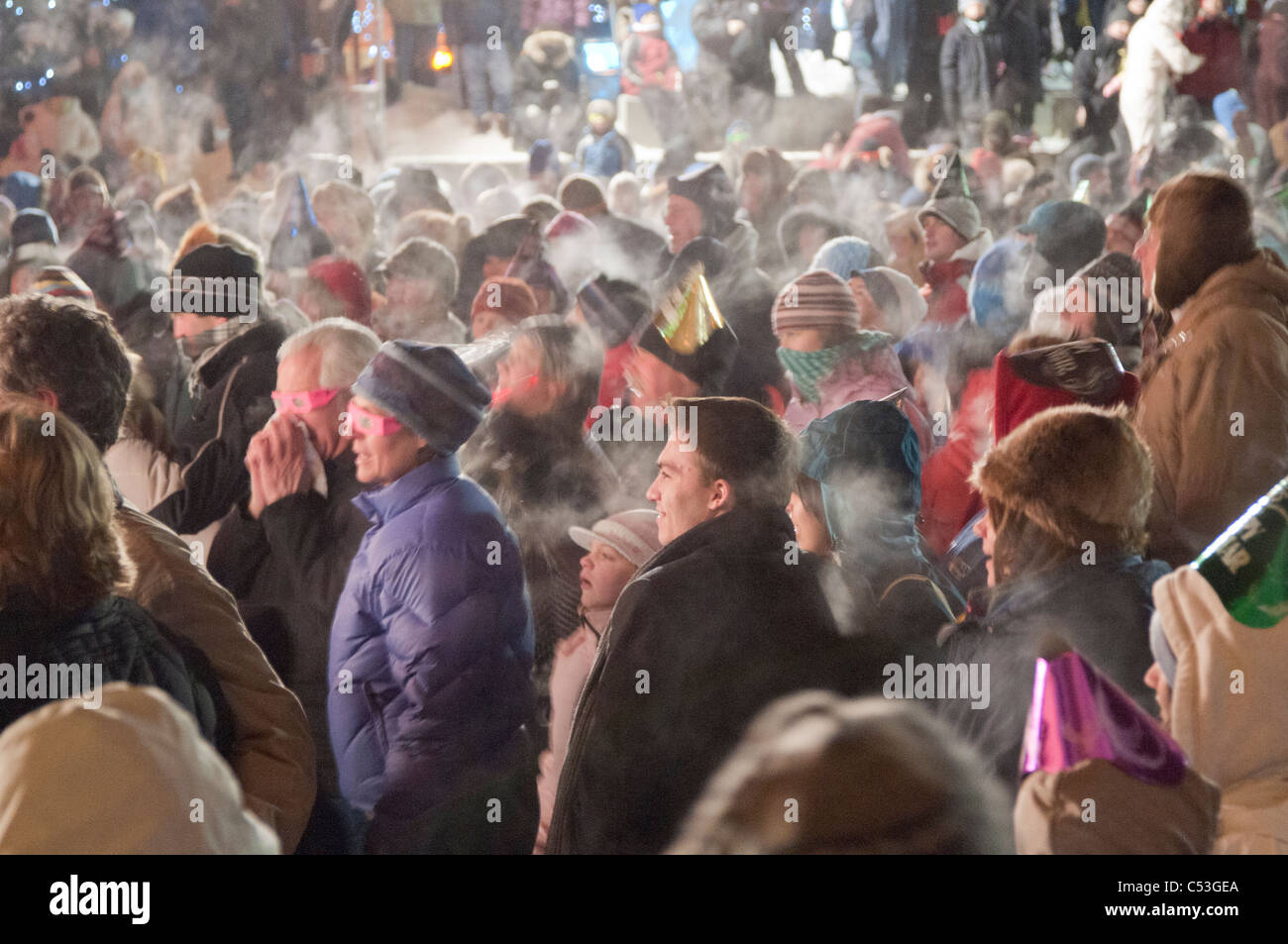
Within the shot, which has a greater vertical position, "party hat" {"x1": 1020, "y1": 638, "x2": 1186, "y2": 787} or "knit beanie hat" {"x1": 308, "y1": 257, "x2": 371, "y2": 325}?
"knit beanie hat" {"x1": 308, "y1": 257, "x2": 371, "y2": 325}

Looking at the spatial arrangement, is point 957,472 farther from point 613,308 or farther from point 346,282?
point 346,282

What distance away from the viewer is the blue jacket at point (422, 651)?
2.98 metres

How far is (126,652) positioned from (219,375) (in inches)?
38.5

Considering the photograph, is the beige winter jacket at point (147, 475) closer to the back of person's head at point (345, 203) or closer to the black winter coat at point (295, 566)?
the black winter coat at point (295, 566)

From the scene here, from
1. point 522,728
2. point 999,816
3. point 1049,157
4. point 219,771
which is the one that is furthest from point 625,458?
point 1049,157

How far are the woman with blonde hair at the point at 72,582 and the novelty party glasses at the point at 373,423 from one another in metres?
0.63

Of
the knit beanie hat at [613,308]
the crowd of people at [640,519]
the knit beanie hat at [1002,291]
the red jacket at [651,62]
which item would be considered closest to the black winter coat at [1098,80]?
the crowd of people at [640,519]

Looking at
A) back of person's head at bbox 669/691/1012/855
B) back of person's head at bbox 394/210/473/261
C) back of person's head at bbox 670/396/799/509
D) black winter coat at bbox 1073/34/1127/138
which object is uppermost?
black winter coat at bbox 1073/34/1127/138

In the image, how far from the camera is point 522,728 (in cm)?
308

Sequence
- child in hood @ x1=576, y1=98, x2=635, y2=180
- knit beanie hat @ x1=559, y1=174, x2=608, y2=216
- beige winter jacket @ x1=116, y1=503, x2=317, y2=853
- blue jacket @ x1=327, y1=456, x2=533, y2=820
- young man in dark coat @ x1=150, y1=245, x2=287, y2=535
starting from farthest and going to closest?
child in hood @ x1=576, y1=98, x2=635, y2=180
knit beanie hat @ x1=559, y1=174, x2=608, y2=216
young man in dark coat @ x1=150, y1=245, x2=287, y2=535
blue jacket @ x1=327, y1=456, x2=533, y2=820
beige winter jacket @ x1=116, y1=503, x2=317, y2=853

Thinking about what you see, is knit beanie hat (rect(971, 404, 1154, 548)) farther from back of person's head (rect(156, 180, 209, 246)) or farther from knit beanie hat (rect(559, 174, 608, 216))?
back of person's head (rect(156, 180, 209, 246))

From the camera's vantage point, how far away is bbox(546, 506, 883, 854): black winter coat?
9.11 ft

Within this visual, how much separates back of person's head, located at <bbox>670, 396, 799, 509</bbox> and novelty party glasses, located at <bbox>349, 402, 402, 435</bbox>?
1.97 feet

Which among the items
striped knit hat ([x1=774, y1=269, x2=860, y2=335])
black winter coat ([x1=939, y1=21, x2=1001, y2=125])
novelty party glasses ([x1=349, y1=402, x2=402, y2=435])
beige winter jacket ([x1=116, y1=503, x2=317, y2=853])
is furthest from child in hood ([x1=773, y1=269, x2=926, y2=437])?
black winter coat ([x1=939, y1=21, x2=1001, y2=125])
